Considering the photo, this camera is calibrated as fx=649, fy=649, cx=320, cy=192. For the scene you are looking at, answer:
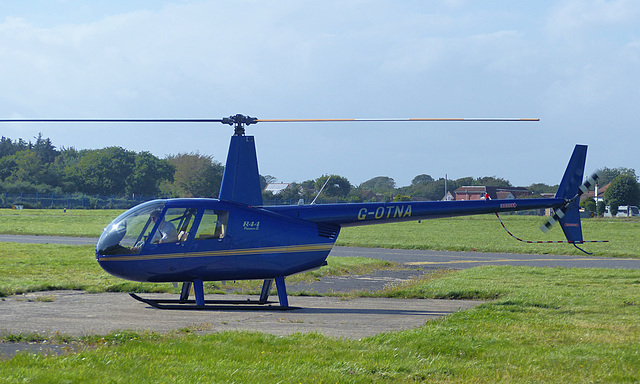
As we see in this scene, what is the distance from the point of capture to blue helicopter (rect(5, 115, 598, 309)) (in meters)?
12.0

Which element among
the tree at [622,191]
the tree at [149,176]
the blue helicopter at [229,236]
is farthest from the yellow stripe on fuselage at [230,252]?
the tree at [622,191]

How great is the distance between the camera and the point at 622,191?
76.3m

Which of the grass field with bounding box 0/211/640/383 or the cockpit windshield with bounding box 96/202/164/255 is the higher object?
the cockpit windshield with bounding box 96/202/164/255

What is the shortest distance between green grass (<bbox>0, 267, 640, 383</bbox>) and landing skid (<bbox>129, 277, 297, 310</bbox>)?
263 cm

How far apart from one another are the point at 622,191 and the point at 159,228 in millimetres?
74915

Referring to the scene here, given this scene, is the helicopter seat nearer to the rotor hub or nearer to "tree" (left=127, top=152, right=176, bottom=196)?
the rotor hub

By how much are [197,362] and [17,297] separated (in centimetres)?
751

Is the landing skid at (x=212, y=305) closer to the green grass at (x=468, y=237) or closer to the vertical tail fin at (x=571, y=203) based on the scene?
the vertical tail fin at (x=571, y=203)

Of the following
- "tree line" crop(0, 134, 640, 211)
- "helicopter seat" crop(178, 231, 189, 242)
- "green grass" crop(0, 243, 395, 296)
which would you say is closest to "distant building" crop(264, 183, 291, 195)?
"tree line" crop(0, 134, 640, 211)

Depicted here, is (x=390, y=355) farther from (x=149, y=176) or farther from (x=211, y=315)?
(x=149, y=176)

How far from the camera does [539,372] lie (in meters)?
7.04

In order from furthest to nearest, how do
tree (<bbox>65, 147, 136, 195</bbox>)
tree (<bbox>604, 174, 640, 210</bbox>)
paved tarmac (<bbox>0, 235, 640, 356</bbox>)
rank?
1. tree (<bbox>604, 174, 640, 210</bbox>)
2. tree (<bbox>65, 147, 136, 195</bbox>)
3. paved tarmac (<bbox>0, 235, 640, 356</bbox>)

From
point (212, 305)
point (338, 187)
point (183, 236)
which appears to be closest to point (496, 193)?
point (338, 187)

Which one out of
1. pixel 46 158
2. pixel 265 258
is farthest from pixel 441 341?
pixel 46 158
